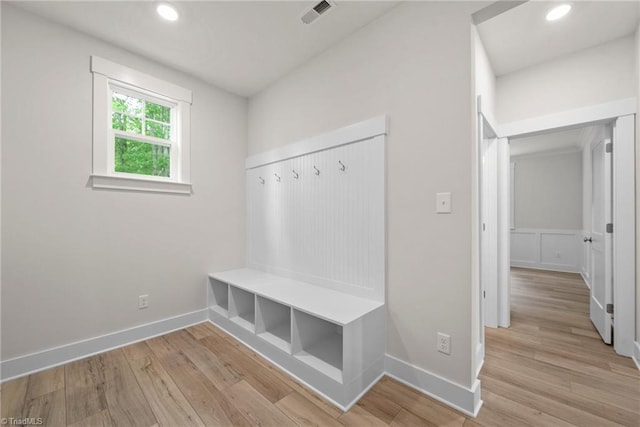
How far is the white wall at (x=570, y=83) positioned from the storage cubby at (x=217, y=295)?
3.39 m

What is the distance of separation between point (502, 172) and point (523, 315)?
1708 millimetres

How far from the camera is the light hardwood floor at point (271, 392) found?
4.73 feet

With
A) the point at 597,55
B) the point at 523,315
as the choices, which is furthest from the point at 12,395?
the point at 597,55

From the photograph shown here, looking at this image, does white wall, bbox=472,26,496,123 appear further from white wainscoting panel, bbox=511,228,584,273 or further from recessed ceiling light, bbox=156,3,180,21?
white wainscoting panel, bbox=511,228,584,273

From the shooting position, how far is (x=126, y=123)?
2391 mm

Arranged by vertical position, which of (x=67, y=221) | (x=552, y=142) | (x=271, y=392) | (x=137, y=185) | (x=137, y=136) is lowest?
(x=271, y=392)

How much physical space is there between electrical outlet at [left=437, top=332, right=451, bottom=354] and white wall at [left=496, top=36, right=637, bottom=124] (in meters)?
2.15

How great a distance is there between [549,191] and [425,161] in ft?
18.4

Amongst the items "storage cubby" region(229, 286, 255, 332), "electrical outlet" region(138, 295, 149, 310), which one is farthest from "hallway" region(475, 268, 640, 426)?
"electrical outlet" region(138, 295, 149, 310)

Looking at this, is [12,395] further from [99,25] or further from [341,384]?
[99,25]

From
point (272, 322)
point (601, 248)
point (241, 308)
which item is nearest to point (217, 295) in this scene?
point (241, 308)

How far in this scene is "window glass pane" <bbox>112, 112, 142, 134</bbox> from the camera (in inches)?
91.6

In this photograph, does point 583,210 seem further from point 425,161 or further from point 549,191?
point 425,161

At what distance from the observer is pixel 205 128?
2850 millimetres
